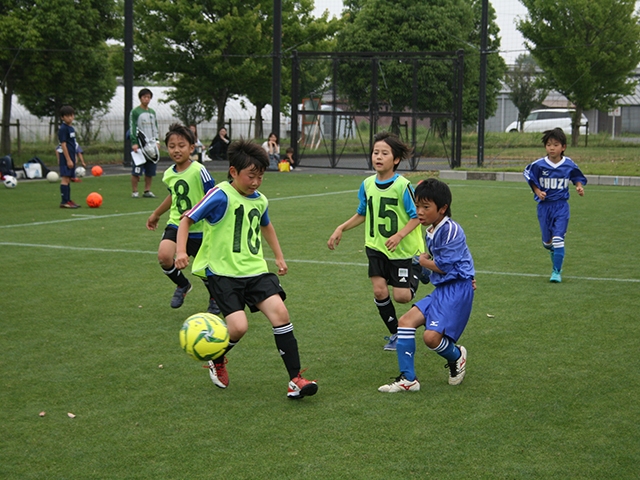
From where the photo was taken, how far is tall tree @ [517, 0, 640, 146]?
33.5 meters

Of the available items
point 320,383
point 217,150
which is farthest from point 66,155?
point 217,150

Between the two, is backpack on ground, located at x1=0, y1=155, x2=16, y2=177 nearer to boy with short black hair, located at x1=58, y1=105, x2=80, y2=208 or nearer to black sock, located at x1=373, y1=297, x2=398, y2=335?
boy with short black hair, located at x1=58, y1=105, x2=80, y2=208

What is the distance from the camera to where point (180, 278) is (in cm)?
786

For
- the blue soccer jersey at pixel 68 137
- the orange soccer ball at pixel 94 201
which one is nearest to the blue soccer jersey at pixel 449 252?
the blue soccer jersey at pixel 68 137

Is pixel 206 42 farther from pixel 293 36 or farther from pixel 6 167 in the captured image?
pixel 6 167

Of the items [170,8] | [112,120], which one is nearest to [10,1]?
[170,8]

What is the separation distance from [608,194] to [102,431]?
630 inches

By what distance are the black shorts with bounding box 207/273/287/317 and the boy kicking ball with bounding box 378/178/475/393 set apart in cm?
87

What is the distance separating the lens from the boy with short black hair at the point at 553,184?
9391 millimetres

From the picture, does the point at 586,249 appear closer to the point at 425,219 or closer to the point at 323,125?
the point at 425,219

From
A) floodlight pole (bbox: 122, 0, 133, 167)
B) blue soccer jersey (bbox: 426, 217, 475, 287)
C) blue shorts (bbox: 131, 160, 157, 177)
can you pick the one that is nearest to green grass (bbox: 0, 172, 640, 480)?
blue soccer jersey (bbox: 426, 217, 475, 287)

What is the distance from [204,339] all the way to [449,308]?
153 cm

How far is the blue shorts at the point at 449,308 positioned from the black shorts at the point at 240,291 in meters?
0.92

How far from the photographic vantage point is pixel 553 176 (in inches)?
373
